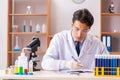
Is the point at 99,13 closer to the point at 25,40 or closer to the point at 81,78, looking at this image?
the point at 25,40

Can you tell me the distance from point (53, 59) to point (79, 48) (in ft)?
0.96

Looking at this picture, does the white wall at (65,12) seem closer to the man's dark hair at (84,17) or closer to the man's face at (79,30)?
the man's face at (79,30)

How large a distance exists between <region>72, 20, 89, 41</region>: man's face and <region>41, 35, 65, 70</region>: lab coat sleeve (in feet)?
0.63

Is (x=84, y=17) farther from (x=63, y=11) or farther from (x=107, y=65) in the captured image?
(x=63, y=11)

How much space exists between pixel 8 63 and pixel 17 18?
854 millimetres

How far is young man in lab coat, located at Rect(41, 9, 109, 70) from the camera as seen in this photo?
2.13 m

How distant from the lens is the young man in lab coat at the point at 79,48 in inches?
84.0

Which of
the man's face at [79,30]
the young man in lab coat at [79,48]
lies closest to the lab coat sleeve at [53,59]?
the young man in lab coat at [79,48]

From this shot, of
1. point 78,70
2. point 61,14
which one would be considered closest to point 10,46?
point 61,14

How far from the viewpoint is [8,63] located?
4457 millimetres

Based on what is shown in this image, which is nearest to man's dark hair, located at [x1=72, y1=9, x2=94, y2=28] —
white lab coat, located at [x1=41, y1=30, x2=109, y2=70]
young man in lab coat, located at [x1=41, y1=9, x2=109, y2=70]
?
young man in lab coat, located at [x1=41, y1=9, x2=109, y2=70]
